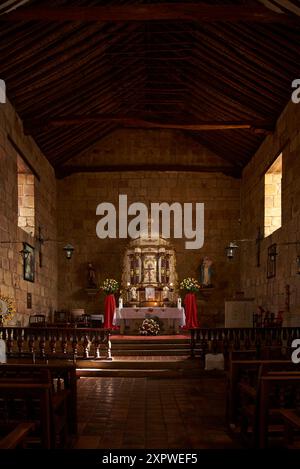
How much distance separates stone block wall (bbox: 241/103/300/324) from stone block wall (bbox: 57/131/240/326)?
0.91 metres

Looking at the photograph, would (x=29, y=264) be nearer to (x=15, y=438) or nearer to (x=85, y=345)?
(x=85, y=345)

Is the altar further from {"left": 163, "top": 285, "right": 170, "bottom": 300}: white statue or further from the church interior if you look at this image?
{"left": 163, "top": 285, "right": 170, "bottom": 300}: white statue

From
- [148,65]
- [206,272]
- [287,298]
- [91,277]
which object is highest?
[148,65]

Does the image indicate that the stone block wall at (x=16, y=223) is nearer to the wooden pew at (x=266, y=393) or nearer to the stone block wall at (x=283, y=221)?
the stone block wall at (x=283, y=221)

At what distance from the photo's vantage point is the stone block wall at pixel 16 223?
10.1 meters

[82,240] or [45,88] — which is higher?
[45,88]

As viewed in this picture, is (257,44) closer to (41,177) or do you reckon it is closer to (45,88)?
(45,88)

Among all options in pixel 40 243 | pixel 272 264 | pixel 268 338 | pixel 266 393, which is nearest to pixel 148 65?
pixel 40 243

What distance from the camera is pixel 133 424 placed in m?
5.07

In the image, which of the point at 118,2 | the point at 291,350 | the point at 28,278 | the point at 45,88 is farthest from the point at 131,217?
the point at 291,350

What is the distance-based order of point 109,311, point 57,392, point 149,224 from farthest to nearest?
1. point 149,224
2. point 109,311
3. point 57,392

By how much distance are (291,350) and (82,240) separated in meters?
10.1

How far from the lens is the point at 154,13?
7816mm

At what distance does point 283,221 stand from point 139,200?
5960mm
